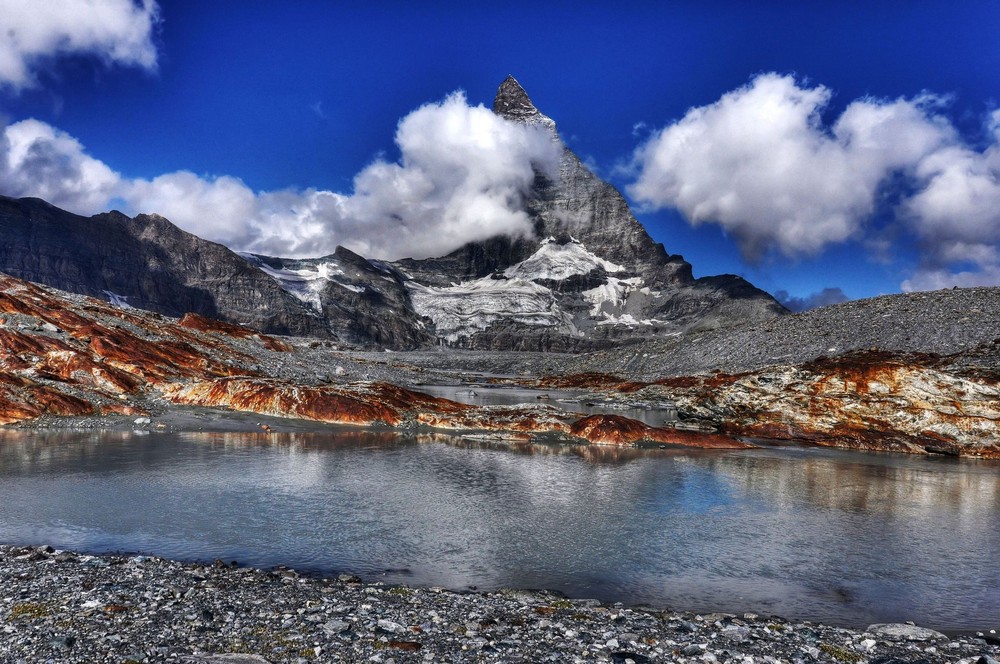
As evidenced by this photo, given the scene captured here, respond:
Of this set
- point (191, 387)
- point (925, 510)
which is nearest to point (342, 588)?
point (925, 510)

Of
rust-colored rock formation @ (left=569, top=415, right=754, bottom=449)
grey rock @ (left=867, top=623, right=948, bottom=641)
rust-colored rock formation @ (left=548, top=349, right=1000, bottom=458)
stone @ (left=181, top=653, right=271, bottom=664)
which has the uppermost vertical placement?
rust-colored rock formation @ (left=548, top=349, right=1000, bottom=458)

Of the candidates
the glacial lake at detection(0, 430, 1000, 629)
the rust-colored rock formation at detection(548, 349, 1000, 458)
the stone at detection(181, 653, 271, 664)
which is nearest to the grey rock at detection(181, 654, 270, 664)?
the stone at detection(181, 653, 271, 664)

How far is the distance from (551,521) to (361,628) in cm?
643

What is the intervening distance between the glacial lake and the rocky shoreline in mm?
762

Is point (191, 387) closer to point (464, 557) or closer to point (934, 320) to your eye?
point (464, 557)

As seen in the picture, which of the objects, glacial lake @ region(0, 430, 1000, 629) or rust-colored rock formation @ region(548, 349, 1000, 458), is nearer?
glacial lake @ region(0, 430, 1000, 629)

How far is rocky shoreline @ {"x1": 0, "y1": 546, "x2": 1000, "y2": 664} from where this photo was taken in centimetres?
675

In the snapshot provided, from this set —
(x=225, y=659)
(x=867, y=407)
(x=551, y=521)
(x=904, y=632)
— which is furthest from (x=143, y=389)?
(x=867, y=407)

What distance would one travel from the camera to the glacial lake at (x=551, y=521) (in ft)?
31.8

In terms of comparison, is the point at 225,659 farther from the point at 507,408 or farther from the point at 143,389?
the point at 143,389

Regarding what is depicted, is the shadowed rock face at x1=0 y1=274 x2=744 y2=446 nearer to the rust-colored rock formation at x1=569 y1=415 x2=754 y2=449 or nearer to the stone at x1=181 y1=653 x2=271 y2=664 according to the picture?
the rust-colored rock formation at x1=569 y1=415 x2=754 y2=449

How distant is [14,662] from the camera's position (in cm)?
612

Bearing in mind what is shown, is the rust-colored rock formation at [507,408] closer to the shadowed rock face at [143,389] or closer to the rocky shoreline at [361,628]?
the shadowed rock face at [143,389]

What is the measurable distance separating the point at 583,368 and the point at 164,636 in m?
108
